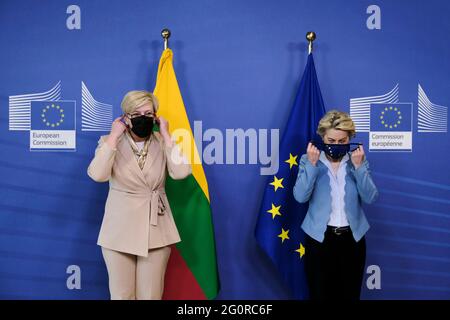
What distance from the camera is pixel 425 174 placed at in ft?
10.8

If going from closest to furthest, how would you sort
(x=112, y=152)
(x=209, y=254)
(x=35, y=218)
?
(x=112, y=152), (x=209, y=254), (x=35, y=218)

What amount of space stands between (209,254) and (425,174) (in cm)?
149

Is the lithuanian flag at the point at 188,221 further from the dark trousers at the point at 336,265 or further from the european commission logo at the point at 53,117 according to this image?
the dark trousers at the point at 336,265

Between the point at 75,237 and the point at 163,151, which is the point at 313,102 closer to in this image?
the point at 163,151

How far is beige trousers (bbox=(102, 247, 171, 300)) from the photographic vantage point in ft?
8.17

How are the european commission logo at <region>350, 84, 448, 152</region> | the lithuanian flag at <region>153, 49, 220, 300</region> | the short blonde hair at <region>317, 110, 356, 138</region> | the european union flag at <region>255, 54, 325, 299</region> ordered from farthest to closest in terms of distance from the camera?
the european commission logo at <region>350, 84, 448, 152</region> < the european union flag at <region>255, 54, 325, 299</region> < the lithuanian flag at <region>153, 49, 220, 300</region> < the short blonde hair at <region>317, 110, 356, 138</region>

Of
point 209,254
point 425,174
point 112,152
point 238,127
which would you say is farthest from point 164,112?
point 425,174

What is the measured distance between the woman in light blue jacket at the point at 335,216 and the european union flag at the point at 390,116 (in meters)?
0.69

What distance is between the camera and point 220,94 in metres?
3.23

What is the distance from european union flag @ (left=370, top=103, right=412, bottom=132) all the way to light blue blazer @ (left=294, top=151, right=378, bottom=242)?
71 cm

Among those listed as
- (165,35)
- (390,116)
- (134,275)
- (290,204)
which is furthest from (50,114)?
(390,116)

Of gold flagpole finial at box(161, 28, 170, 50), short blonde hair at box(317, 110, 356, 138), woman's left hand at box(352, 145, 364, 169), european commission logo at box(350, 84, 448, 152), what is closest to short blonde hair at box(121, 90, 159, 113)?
gold flagpole finial at box(161, 28, 170, 50)

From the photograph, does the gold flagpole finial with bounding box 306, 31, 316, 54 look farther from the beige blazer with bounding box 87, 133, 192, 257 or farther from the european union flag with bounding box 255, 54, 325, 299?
the beige blazer with bounding box 87, 133, 192, 257

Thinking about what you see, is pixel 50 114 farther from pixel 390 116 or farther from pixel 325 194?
pixel 390 116
